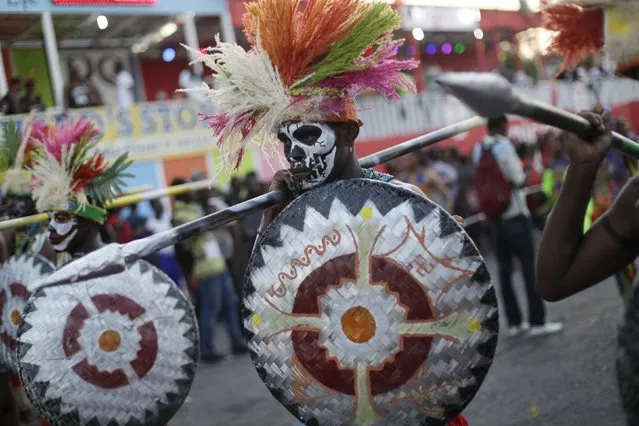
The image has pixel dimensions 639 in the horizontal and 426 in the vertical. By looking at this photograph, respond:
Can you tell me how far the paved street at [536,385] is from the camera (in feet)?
14.5

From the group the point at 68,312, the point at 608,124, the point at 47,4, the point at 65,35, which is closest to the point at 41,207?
the point at 68,312

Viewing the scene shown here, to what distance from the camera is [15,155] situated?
14.9 ft

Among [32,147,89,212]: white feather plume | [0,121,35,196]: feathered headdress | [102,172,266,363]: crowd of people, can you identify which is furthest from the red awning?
[32,147,89,212]: white feather plume

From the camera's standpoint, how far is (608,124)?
6.68 feet

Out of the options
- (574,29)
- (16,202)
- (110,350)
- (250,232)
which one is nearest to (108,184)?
(110,350)

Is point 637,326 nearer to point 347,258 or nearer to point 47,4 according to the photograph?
point 347,258

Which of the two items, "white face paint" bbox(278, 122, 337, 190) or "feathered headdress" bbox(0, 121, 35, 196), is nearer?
"white face paint" bbox(278, 122, 337, 190)

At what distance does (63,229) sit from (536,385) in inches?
119

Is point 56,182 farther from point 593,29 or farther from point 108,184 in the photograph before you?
point 593,29

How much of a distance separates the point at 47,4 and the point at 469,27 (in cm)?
1404

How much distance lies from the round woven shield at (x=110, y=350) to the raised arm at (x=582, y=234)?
139 centimetres

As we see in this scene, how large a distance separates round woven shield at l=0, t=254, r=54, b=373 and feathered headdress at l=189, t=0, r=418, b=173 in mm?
2063

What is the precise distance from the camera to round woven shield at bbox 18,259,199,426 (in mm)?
2744

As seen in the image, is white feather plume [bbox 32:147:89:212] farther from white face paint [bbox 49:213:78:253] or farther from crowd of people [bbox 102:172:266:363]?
crowd of people [bbox 102:172:266:363]
